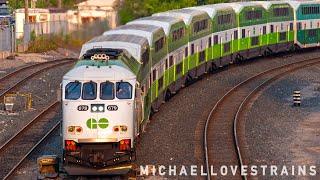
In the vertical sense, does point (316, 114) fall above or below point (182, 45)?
below

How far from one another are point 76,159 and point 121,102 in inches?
73.0

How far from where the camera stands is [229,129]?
28.9 meters

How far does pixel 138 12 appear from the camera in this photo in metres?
82.3

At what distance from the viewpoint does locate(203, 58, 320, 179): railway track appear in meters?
23.5

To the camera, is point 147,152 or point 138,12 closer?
point 147,152

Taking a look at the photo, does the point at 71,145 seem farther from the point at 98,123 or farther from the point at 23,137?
the point at 23,137

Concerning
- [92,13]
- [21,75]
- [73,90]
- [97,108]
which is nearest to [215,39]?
[21,75]

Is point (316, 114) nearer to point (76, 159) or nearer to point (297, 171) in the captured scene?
point (297, 171)

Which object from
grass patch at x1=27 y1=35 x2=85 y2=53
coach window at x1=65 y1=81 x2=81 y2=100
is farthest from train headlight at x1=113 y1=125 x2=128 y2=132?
grass patch at x1=27 y1=35 x2=85 y2=53


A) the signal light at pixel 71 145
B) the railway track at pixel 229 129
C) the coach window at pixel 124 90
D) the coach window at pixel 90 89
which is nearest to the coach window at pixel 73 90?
the coach window at pixel 90 89

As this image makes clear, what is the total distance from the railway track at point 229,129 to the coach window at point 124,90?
308 centimetres

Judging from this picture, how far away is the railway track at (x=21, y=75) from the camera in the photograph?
39.5m

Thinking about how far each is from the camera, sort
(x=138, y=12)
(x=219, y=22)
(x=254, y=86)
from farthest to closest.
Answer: (x=138, y=12) → (x=219, y=22) → (x=254, y=86)

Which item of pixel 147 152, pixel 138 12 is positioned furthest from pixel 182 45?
pixel 138 12
